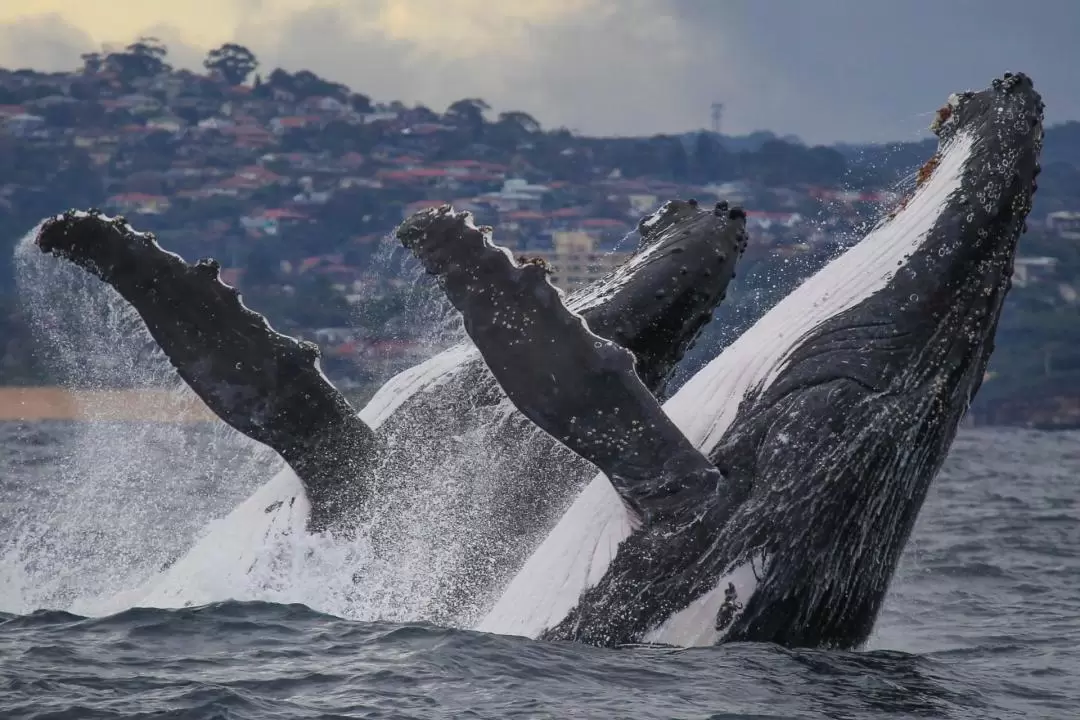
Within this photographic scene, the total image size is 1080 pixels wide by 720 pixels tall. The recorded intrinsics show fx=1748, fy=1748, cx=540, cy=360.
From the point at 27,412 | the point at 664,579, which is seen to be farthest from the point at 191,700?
the point at 27,412

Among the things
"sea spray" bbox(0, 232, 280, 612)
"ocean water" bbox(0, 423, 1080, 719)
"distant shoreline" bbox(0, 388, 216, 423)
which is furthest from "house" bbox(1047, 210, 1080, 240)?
"distant shoreline" bbox(0, 388, 216, 423)

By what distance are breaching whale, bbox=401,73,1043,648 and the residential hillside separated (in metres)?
85.3

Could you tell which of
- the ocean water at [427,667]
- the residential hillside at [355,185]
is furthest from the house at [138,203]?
A: the ocean water at [427,667]

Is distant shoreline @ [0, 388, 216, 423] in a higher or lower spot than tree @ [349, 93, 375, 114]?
lower

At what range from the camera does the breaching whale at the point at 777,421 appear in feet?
24.4

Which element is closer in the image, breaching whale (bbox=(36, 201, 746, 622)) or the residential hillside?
breaching whale (bbox=(36, 201, 746, 622))

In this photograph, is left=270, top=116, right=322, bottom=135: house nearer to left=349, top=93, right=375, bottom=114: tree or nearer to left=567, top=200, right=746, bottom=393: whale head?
left=349, top=93, right=375, bottom=114: tree

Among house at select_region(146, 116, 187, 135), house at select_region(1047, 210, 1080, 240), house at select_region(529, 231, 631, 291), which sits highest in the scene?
house at select_region(146, 116, 187, 135)

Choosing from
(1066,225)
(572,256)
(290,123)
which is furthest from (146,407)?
(290,123)

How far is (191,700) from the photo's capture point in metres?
7.46

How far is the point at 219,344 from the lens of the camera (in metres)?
8.48

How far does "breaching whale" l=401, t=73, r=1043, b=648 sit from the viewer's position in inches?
293

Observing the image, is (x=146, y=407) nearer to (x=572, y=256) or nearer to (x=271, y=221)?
(x=572, y=256)

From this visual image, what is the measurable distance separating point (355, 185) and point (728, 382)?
156 m
